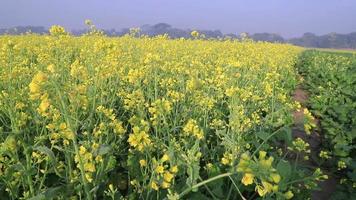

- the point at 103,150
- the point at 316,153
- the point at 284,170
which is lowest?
the point at 316,153

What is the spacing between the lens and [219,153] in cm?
263

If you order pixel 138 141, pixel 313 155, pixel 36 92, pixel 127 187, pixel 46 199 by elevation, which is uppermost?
pixel 36 92

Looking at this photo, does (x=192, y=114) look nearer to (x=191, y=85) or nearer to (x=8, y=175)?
(x=191, y=85)

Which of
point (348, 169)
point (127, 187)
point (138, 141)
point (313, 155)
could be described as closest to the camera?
point (138, 141)

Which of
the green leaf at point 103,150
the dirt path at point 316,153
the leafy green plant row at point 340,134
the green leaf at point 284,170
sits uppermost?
the green leaf at point 103,150

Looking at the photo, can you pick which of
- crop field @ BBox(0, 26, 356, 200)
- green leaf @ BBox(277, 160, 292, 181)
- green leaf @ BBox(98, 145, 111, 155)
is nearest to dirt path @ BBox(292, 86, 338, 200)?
crop field @ BBox(0, 26, 356, 200)

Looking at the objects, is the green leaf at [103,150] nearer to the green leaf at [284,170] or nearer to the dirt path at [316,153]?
the green leaf at [284,170]

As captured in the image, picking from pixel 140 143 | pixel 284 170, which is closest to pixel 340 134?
pixel 284 170

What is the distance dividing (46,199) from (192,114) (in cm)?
161

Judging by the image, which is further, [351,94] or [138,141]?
[351,94]

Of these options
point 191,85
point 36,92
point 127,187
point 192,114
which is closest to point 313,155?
point 192,114

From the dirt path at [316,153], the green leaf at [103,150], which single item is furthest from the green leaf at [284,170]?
the green leaf at [103,150]

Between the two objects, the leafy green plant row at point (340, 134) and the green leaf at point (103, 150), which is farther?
the leafy green plant row at point (340, 134)

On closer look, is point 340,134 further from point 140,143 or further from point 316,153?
point 140,143
